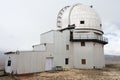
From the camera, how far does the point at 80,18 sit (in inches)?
1650

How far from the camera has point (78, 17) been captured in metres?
42.0

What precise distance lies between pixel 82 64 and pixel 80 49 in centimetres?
310

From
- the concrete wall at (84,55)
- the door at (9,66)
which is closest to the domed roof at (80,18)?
the concrete wall at (84,55)

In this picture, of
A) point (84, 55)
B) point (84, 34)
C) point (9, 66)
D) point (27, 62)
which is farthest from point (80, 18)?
point (9, 66)

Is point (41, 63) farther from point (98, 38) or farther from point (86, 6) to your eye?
point (86, 6)

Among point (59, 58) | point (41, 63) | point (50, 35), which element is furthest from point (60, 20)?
point (41, 63)

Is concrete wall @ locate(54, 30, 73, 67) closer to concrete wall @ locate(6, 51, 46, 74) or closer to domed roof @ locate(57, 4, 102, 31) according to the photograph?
concrete wall @ locate(6, 51, 46, 74)

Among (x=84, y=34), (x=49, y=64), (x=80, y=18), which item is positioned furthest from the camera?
(x=80, y=18)

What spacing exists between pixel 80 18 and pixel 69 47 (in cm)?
736

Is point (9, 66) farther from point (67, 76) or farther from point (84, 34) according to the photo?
point (84, 34)

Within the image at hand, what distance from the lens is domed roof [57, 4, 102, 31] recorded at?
41562mm

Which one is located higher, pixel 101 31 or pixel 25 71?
pixel 101 31

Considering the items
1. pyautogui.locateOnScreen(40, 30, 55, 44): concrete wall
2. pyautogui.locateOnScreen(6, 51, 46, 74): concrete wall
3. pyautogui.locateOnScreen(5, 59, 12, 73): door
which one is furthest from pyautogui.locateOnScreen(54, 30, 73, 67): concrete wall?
pyautogui.locateOnScreen(5, 59, 12, 73): door

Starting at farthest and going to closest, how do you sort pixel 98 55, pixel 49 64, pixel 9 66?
1. pixel 98 55
2. pixel 49 64
3. pixel 9 66
